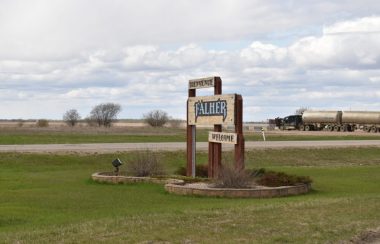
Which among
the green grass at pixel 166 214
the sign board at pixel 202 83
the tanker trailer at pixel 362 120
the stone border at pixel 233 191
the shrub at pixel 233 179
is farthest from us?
the tanker trailer at pixel 362 120

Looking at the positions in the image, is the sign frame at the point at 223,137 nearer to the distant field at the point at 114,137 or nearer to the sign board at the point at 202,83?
the sign board at the point at 202,83

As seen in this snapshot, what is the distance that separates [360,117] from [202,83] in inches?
2354

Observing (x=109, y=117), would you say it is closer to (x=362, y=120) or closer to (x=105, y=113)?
(x=105, y=113)

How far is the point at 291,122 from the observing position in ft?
281

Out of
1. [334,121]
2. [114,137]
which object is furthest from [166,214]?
[334,121]

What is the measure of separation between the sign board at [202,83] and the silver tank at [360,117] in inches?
2269

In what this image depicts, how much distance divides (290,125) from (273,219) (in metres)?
75.5

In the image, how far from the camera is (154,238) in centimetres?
927

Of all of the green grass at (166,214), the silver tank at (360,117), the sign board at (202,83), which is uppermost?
the silver tank at (360,117)

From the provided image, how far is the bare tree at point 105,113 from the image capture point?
101 meters

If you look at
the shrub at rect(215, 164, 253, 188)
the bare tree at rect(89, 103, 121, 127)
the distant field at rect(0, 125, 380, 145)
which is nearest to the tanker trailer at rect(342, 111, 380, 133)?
the distant field at rect(0, 125, 380, 145)

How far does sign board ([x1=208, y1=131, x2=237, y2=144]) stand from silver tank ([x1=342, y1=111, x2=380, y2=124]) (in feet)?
193

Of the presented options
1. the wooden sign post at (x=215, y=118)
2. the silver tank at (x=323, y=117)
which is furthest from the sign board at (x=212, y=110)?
the silver tank at (x=323, y=117)

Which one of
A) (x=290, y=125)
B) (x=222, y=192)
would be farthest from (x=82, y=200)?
(x=290, y=125)
